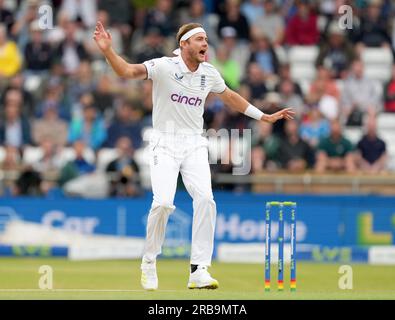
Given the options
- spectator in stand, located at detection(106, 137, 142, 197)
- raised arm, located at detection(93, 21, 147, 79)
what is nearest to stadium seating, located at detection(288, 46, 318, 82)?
spectator in stand, located at detection(106, 137, 142, 197)

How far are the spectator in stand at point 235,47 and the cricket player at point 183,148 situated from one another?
11358 mm

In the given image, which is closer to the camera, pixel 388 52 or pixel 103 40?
pixel 103 40

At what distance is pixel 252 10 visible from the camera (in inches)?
1037

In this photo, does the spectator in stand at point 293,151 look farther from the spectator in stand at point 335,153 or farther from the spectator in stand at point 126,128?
the spectator in stand at point 126,128

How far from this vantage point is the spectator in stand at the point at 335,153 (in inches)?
894

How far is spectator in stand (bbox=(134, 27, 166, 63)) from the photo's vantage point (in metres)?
24.6

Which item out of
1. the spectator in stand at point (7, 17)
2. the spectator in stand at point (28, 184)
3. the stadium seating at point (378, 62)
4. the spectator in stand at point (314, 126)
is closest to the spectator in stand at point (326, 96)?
the spectator in stand at point (314, 126)

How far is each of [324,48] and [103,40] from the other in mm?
13381

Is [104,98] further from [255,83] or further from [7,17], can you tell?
[7,17]

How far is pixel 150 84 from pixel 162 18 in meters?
1.95
